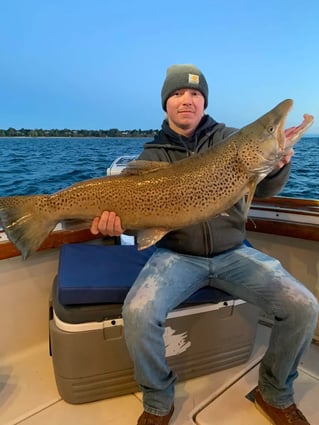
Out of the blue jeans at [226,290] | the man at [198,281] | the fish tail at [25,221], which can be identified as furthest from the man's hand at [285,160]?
the fish tail at [25,221]

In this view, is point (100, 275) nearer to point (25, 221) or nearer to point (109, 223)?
point (109, 223)

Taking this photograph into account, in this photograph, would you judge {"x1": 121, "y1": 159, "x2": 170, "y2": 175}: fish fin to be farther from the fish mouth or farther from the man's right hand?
the fish mouth

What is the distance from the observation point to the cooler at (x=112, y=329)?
61.7 inches

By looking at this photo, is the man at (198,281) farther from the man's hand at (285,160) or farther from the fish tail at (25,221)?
the fish tail at (25,221)

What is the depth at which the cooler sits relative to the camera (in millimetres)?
1567

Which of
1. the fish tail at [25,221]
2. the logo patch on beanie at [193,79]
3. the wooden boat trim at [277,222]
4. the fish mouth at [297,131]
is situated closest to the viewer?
the fish mouth at [297,131]

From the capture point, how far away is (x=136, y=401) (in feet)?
5.71

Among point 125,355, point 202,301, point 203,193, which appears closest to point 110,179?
point 203,193

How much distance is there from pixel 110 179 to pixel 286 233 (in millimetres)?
1354

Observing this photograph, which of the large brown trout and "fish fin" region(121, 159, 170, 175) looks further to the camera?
"fish fin" region(121, 159, 170, 175)

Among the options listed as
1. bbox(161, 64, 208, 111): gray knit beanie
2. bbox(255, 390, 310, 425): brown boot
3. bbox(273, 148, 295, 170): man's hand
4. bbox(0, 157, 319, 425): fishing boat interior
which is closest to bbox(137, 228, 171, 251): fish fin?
bbox(0, 157, 319, 425): fishing boat interior

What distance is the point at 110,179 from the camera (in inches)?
58.6

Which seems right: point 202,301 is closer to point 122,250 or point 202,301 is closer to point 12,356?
point 122,250

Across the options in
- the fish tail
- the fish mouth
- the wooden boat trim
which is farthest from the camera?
the wooden boat trim
